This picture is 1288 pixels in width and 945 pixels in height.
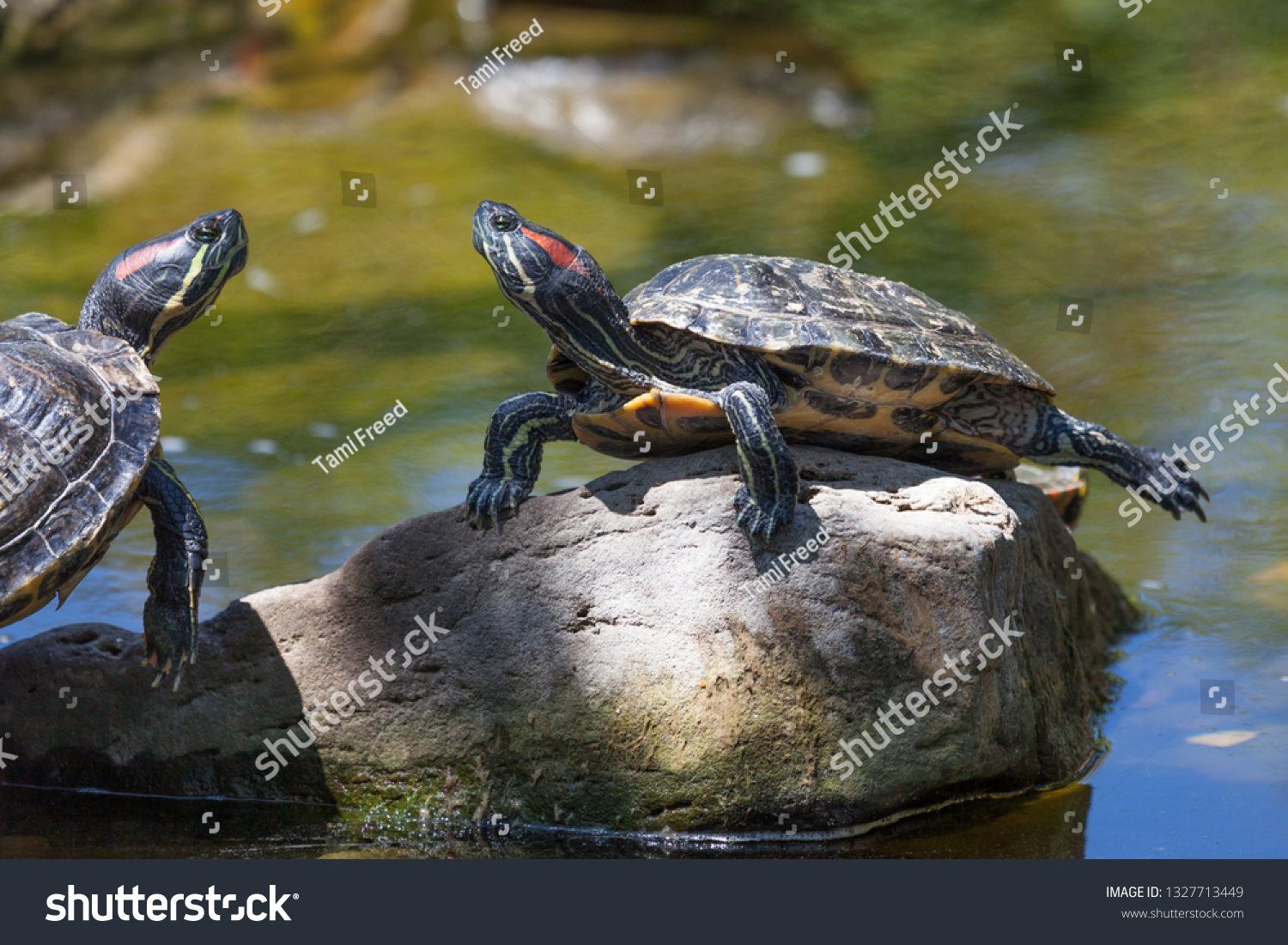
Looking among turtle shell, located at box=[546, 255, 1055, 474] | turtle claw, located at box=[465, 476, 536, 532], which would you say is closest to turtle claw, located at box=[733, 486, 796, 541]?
turtle shell, located at box=[546, 255, 1055, 474]

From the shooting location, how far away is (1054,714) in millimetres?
4098

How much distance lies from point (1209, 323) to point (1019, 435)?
4.23 m

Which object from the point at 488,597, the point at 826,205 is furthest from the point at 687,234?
the point at 488,597

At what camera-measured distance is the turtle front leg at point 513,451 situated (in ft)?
13.5

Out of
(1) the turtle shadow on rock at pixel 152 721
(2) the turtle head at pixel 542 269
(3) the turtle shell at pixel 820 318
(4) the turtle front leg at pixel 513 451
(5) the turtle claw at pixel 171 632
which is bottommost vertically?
(1) the turtle shadow on rock at pixel 152 721

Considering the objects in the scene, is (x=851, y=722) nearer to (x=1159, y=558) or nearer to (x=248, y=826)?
(x=248, y=826)

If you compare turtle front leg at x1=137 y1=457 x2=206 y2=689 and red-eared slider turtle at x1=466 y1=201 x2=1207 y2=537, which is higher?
red-eared slider turtle at x1=466 y1=201 x2=1207 y2=537

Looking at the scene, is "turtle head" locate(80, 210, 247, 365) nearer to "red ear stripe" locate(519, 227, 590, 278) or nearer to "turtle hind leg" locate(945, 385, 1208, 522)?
"red ear stripe" locate(519, 227, 590, 278)

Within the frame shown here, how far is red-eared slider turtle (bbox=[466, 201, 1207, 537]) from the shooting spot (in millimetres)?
3979

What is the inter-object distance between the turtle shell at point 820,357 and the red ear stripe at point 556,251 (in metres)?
0.30

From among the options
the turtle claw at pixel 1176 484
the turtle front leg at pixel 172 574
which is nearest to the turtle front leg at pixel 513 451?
the turtle front leg at pixel 172 574

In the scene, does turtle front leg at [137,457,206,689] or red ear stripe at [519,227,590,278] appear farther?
red ear stripe at [519,227,590,278]

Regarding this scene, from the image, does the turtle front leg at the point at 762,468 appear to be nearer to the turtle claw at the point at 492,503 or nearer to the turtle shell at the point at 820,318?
the turtle shell at the point at 820,318

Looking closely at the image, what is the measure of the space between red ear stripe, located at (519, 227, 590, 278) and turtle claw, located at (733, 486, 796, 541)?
3.12 ft
